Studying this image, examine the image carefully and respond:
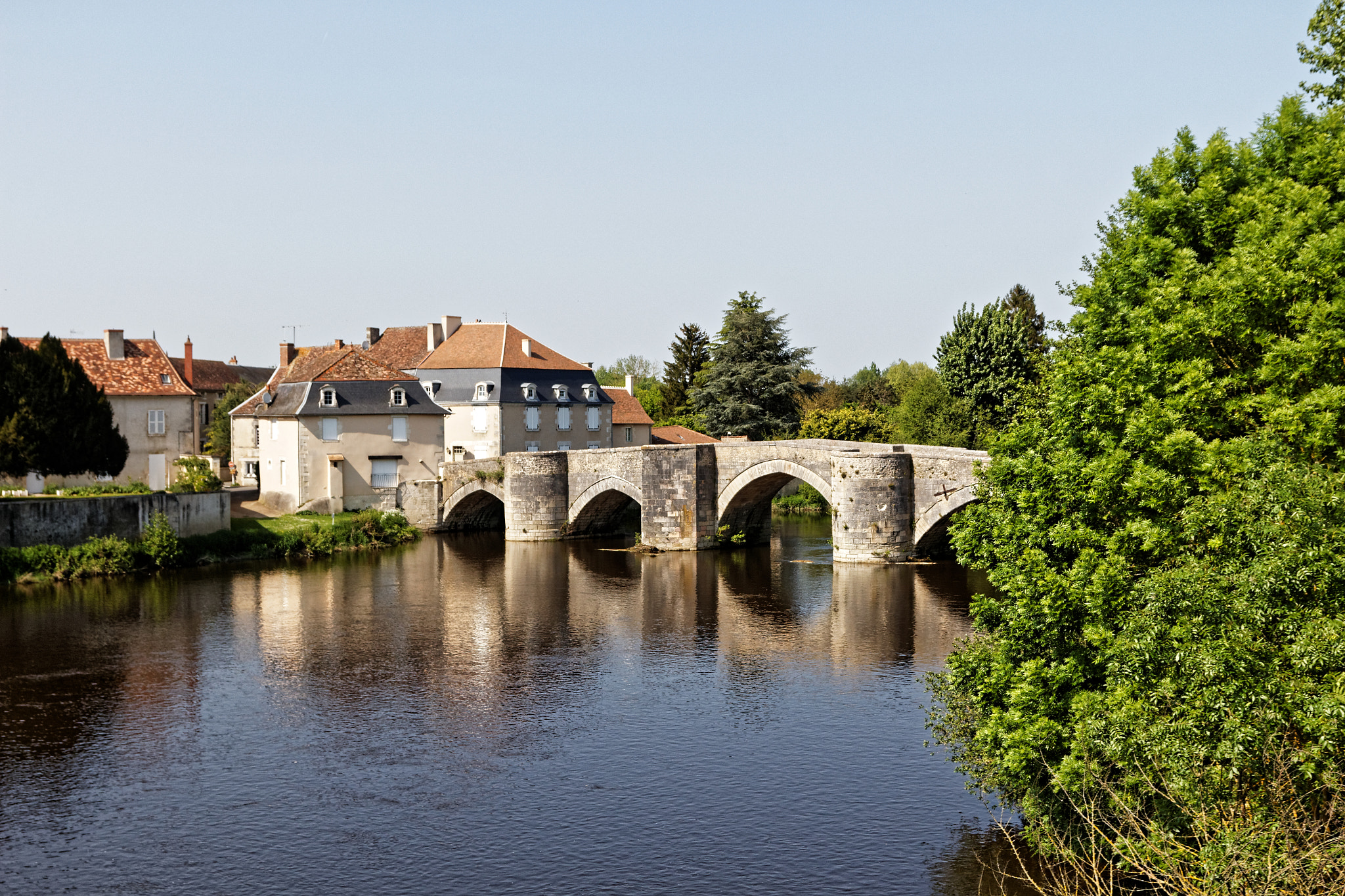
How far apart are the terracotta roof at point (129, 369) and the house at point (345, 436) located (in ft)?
11.5

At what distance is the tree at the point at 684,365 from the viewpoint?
64.1 m

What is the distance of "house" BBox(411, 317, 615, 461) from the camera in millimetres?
46500

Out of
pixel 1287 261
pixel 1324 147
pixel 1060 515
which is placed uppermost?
pixel 1324 147

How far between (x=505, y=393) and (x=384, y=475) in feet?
21.4

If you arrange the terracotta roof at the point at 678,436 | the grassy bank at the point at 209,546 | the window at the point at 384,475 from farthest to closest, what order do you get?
the terracotta roof at the point at 678,436 < the window at the point at 384,475 < the grassy bank at the point at 209,546

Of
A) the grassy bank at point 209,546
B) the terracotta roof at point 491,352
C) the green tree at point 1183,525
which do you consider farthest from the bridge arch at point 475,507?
the green tree at point 1183,525

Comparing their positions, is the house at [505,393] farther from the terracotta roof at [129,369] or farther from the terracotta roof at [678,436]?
Answer: the terracotta roof at [129,369]

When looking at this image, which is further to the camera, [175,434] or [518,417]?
[518,417]

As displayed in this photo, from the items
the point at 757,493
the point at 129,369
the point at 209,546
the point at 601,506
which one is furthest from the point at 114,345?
the point at 757,493

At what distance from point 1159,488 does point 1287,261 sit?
2351 millimetres

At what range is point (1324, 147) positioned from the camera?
11000mm

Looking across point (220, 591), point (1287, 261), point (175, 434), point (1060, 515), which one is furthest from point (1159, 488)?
point (175, 434)

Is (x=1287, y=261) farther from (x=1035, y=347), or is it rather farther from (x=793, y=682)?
(x=1035, y=347)

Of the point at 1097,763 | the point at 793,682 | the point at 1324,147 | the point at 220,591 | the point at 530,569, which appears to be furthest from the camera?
the point at 530,569
